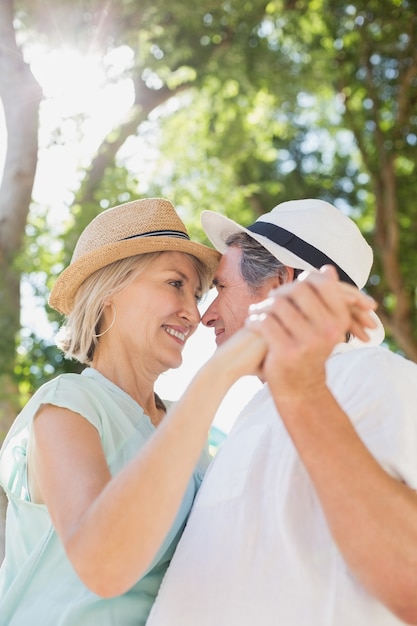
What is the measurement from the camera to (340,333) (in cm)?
161

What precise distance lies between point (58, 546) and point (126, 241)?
96 centimetres

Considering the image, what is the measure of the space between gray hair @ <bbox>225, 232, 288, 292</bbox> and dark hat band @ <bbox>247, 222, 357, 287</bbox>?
3.5 inches

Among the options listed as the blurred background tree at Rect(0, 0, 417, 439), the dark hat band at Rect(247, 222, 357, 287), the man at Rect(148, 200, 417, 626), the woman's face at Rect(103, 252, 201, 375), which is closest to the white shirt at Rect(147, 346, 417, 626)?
the man at Rect(148, 200, 417, 626)

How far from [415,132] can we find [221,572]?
36.3ft

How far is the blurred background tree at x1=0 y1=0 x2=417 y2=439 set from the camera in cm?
761

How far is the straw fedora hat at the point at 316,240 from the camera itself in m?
2.53

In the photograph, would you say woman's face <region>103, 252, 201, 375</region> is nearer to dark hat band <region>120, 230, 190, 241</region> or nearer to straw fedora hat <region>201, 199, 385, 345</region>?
dark hat band <region>120, 230, 190, 241</region>

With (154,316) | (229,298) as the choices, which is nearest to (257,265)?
(229,298)

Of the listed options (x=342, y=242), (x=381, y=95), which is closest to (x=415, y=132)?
(x=381, y=95)

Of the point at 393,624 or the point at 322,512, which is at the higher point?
the point at 322,512

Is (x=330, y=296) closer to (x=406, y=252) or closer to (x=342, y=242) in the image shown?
(x=342, y=242)

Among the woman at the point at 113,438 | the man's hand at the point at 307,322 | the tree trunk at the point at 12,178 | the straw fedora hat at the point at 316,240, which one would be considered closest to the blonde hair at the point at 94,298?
the woman at the point at 113,438

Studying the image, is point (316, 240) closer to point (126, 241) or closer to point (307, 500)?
point (126, 241)

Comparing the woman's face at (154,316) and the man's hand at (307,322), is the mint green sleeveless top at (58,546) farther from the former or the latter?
the man's hand at (307,322)
